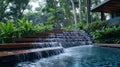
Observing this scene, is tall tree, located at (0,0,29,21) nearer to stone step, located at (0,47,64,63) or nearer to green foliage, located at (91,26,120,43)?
green foliage, located at (91,26,120,43)

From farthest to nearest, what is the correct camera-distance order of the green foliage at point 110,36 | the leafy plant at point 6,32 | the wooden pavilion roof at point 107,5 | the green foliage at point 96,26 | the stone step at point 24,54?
the green foliage at point 96,26 → the wooden pavilion roof at point 107,5 → the green foliage at point 110,36 → the leafy plant at point 6,32 → the stone step at point 24,54

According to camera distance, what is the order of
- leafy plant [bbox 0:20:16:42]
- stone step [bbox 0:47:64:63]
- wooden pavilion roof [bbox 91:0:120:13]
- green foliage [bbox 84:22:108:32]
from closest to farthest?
stone step [bbox 0:47:64:63] < leafy plant [bbox 0:20:16:42] < wooden pavilion roof [bbox 91:0:120:13] < green foliage [bbox 84:22:108:32]

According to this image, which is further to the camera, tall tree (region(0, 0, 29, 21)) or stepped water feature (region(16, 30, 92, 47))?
tall tree (region(0, 0, 29, 21))

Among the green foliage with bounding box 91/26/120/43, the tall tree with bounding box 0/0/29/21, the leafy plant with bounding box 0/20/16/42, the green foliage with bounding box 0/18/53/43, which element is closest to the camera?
the leafy plant with bounding box 0/20/16/42

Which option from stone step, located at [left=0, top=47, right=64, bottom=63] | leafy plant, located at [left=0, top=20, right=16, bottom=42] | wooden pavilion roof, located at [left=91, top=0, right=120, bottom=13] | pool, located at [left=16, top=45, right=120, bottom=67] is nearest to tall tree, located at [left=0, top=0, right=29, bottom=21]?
wooden pavilion roof, located at [left=91, top=0, right=120, bottom=13]

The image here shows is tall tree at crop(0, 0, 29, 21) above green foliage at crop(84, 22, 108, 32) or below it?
above

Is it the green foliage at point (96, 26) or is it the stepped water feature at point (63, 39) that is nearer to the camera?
the stepped water feature at point (63, 39)

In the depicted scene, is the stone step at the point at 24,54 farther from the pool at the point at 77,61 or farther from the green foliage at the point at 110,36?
the green foliage at the point at 110,36

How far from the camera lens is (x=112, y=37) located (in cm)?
1310

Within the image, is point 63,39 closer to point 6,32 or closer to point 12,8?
point 6,32

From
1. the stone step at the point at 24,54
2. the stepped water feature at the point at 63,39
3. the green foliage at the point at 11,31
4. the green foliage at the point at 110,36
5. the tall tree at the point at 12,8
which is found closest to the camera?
the stone step at the point at 24,54

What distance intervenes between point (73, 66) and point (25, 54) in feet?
6.17

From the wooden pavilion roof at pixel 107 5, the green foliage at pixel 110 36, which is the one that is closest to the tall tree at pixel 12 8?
the wooden pavilion roof at pixel 107 5

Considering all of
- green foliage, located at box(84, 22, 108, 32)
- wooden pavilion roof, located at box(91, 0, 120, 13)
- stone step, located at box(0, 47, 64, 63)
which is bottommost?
stone step, located at box(0, 47, 64, 63)
